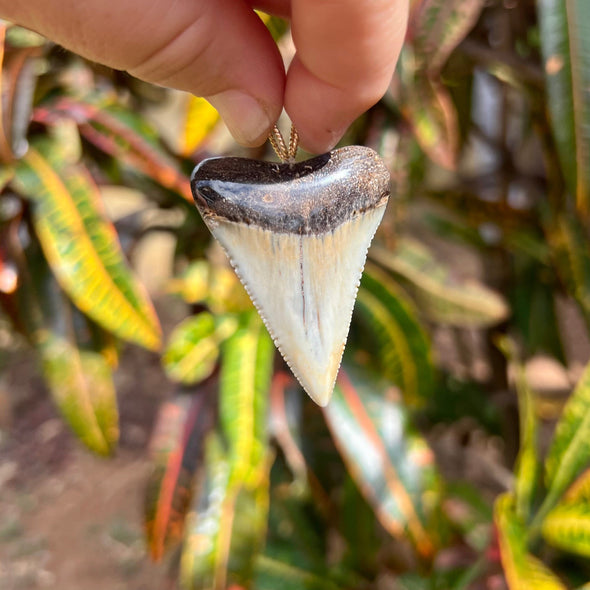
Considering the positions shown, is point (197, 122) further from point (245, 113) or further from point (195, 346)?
point (245, 113)

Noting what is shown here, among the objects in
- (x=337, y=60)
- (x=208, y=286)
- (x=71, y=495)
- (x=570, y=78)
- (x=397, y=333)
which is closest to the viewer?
(x=337, y=60)

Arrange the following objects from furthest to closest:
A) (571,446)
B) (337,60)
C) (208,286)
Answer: (208,286) → (571,446) → (337,60)

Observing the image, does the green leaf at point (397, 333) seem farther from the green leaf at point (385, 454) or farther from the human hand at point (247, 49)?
the human hand at point (247, 49)

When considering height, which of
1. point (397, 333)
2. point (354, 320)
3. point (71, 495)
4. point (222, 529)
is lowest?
point (71, 495)

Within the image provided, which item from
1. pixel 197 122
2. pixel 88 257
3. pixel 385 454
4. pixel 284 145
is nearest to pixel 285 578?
pixel 385 454

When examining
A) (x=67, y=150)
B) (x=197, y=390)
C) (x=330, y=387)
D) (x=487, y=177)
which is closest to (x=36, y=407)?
(x=197, y=390)

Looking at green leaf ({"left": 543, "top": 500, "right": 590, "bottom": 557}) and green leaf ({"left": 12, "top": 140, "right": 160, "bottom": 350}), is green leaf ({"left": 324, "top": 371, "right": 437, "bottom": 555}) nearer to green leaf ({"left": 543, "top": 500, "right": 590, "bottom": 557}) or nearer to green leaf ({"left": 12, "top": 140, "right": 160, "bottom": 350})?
green leaf ({"left": 543, "top": 500, "right": 590, "bottom": 557})

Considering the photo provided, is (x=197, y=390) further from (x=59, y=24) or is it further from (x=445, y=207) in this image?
(x=59, y=24)
